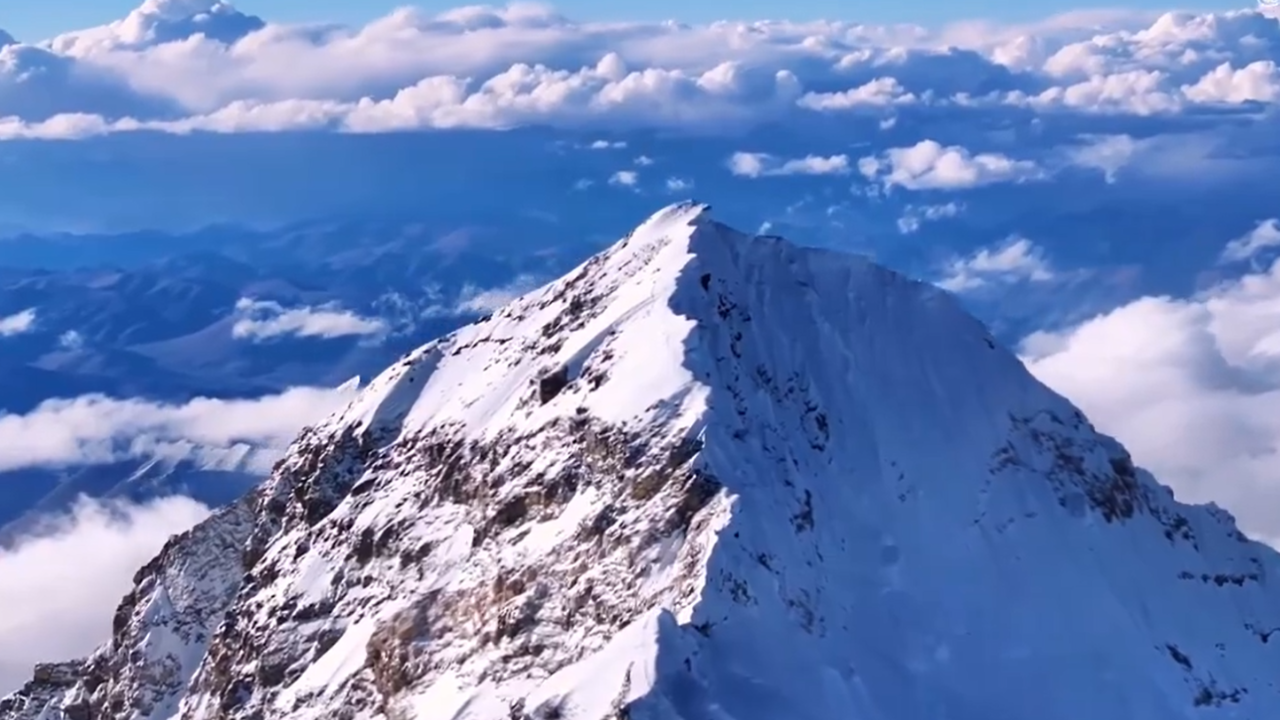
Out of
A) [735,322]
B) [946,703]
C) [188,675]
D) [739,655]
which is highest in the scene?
[735,322]

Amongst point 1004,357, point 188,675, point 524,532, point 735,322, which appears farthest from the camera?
point 188,675

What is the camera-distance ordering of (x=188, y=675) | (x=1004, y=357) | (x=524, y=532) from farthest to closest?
(x=188, y=675) < (x=1004, y=357) < (x=524, y=532)

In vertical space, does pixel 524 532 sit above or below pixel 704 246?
below

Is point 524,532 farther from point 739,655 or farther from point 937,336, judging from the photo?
point 937,336

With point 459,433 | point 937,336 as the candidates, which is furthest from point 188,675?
point 937,336

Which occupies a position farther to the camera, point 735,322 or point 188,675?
point 188,675

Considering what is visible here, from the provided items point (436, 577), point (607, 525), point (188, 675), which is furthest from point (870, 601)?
point (188, 675)
